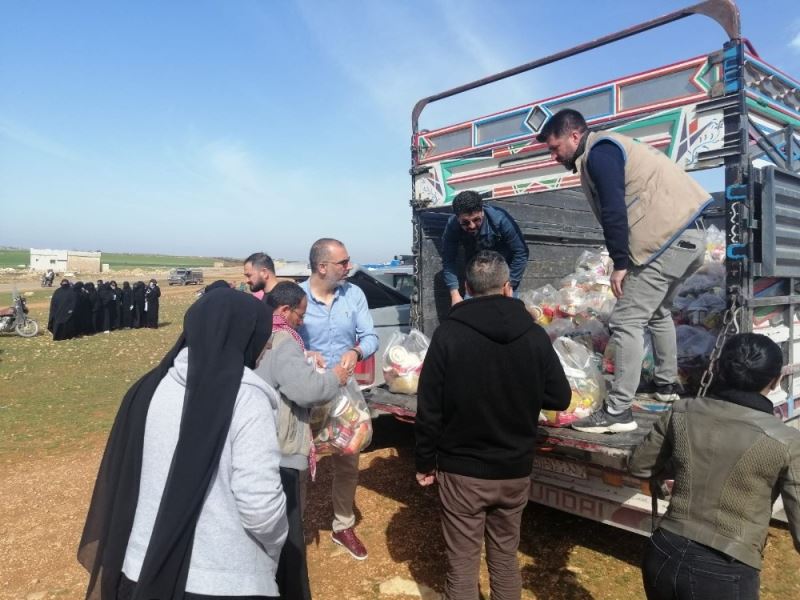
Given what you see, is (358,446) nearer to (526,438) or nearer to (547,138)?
(526,438)

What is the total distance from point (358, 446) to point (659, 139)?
2430 millimetres

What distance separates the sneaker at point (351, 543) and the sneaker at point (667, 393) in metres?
2.01

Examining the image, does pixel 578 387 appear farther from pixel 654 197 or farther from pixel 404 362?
pixel 404 362

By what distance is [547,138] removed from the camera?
302cm

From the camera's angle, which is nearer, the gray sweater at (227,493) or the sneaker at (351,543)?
the gray sweater at (227,493)

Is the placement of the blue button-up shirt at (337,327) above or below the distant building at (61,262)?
below

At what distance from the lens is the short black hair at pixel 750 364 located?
1.71 metres

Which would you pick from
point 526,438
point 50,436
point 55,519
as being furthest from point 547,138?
point 50,436

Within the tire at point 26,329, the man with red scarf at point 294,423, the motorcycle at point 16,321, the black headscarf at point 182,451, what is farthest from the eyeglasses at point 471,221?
the tire at point 26,329

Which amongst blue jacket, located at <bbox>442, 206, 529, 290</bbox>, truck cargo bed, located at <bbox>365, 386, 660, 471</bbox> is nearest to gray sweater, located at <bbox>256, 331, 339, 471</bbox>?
truck cargo bed, located at <bbox>365, 386, 660, 471</bbox>

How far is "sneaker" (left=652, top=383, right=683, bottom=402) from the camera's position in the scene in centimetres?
326

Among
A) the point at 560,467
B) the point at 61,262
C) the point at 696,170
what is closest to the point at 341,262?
the point at 560,467

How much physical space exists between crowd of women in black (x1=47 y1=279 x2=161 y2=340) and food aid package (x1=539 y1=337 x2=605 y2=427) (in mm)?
14547

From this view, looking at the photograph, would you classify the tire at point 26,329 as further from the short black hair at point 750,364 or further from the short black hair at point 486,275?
the short black hair at point 750,364
